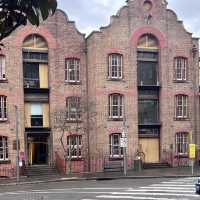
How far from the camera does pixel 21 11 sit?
287cm

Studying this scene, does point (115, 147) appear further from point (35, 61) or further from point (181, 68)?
point (35, 61)

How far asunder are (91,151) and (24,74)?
316 inches

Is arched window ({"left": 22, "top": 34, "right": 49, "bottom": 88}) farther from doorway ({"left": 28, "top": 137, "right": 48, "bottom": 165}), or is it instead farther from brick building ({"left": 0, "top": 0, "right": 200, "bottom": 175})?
doorway ({"left": 28, "top": 137, "right": 48, "bottom": 165})

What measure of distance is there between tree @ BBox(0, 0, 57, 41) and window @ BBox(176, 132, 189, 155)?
1682 inches

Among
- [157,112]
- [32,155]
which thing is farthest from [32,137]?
[157,112]

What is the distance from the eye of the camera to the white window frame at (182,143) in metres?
45.0

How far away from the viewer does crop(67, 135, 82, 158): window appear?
42.2 metres

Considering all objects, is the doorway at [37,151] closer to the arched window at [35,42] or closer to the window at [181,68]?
the arched window at [35,42]

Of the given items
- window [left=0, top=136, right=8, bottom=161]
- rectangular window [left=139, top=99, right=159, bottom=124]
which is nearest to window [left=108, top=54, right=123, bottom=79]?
rectangular window [left=139, top=99, right=159, bottom=124]

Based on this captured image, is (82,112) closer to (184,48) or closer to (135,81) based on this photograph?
(135,81)

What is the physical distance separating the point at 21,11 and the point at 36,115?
1552 inches

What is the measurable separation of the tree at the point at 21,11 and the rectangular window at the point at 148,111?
41.8m

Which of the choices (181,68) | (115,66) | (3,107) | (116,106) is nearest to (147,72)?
(181,68)

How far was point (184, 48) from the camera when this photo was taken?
4534 centimetres
